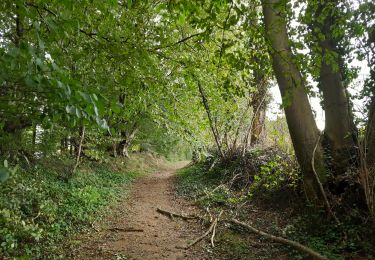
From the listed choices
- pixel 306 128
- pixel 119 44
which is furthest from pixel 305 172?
pixel 119 44

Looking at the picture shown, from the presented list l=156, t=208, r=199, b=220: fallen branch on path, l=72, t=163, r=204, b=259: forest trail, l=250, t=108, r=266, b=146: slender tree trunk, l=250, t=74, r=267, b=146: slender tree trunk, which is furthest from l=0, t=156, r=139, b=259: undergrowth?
l=250, t=108, r=266, b=146: slender tree trunk

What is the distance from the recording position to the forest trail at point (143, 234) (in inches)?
220

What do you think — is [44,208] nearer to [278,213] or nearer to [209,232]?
[209,232]

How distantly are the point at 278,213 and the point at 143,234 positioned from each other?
3.08 m

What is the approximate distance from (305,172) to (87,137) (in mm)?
8657

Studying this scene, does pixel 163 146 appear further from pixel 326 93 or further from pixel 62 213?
pixel 326 93

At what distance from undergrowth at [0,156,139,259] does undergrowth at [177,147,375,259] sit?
305cm

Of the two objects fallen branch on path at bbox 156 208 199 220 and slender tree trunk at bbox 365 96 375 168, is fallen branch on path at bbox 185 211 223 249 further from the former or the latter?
slender tree trunk at bbox 365 96 375 168

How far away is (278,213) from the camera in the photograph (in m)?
6.95

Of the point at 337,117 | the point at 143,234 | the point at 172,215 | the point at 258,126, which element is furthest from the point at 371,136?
the point at 258,126

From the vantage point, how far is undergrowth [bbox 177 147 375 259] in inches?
187

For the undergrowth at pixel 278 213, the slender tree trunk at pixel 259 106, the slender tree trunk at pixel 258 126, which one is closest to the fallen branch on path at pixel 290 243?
the undergrowth at pixel 278 213

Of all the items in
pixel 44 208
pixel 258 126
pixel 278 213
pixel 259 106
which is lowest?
pixel 278 213

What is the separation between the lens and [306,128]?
5.78 meters
